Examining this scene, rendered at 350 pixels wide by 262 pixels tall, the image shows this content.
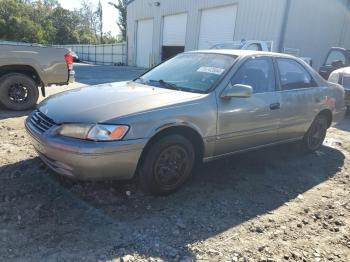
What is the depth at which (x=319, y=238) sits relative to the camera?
333 centimetres

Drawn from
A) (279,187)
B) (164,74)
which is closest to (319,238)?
(279,187)

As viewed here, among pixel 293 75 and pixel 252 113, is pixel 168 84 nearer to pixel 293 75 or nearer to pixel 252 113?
pixel 252 113

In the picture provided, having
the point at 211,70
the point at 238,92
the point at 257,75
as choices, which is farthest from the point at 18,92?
the point at 238,92

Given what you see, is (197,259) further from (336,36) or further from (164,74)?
(336,36)

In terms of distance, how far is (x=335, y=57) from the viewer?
1155cm

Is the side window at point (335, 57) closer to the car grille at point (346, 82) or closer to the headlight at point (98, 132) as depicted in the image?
the car grille at point (346, 82)

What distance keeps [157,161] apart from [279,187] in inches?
65.4

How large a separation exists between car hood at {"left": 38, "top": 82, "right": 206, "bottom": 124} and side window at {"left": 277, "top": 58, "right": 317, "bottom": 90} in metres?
1.60

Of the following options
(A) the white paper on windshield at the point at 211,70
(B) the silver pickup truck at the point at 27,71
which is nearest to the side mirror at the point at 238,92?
(A) the white paper on windshield at the point at 211,70

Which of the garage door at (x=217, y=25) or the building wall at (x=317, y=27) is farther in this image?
the garage door at (x=217, y=25)

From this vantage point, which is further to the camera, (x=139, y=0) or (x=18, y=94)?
(x=139, y=0)

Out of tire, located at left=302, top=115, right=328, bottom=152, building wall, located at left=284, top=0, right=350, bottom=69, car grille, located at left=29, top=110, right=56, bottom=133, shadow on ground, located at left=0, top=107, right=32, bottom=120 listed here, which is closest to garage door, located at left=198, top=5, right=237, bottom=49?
building wall, located at left=284, top=0, right=350, bottom=69

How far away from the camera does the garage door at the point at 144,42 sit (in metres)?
26.8

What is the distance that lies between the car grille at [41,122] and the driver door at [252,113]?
1791mm
